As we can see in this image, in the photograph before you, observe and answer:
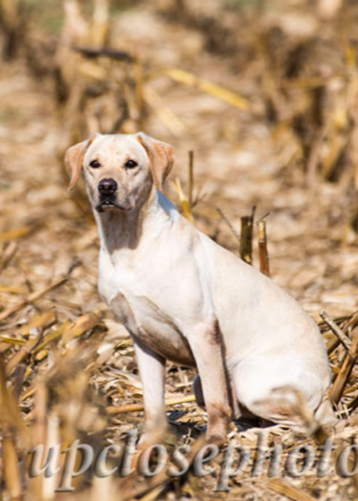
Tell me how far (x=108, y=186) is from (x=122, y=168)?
0.17 meters

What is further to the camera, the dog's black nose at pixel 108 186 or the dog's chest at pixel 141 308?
the dog's chest at pixel 141 308

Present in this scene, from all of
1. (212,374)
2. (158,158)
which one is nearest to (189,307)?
(212,374)

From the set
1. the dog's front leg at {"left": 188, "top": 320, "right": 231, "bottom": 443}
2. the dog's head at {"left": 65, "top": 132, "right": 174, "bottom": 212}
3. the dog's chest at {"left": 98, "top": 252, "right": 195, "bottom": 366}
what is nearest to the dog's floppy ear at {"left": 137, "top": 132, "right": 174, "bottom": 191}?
the dog's head at {"left": 65, "top": 132, "right": 174, "bottom": 212}

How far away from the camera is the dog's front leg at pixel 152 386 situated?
471cm

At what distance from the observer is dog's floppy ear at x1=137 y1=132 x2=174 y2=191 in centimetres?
446

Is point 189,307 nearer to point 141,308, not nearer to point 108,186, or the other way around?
point 141,308

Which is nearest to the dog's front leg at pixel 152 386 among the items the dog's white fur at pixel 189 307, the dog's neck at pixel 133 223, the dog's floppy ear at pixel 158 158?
the dog's white fur at pixel 189 307

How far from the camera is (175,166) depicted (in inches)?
414

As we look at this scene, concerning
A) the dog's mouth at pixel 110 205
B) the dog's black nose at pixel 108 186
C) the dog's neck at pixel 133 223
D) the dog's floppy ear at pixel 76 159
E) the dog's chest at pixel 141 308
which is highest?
the dog's floppy ear at pixel 76 159

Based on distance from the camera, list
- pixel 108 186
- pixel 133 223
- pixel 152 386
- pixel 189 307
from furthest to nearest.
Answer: pixel 152 386, pixel 133 223, pixel 189 307, pixel 108 186

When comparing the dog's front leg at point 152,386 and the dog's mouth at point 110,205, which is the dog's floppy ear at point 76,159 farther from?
the dog's front leg at point 152,386

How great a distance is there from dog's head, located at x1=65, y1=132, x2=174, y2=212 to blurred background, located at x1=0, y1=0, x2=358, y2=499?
74cm

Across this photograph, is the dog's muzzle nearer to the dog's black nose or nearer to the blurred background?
the dog's black nose

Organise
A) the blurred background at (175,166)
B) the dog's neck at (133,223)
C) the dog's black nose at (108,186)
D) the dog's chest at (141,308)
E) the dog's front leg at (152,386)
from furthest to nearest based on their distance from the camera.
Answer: the blurred background at (175,166)
the dog's front leg at (152,386)
the dog's neck at (133,223)
the dog's chest at (141,308)
the dog's black nose at (108,186)
